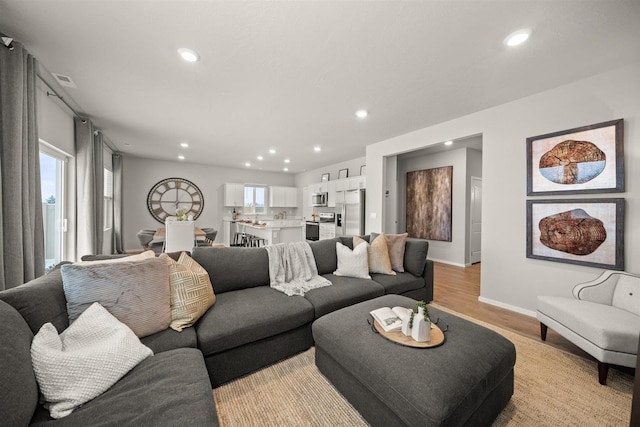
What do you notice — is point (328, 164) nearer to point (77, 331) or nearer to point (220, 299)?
point (220, 299)

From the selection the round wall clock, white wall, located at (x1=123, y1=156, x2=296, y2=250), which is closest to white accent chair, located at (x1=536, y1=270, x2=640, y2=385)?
white wall, located at (x1=123, y1=156, x2=296, y2=250)

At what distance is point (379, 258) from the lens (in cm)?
306

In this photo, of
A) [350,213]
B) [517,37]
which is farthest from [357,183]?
[517,37]

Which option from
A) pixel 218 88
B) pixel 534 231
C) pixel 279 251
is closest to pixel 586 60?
pixel 534 231

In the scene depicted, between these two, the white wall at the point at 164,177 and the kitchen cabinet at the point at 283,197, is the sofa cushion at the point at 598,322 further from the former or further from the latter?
the white wall at the point at 164,177

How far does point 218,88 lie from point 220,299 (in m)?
2.33

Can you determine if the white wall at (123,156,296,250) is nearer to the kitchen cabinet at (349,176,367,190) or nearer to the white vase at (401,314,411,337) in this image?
the kitchen cabinet at (349,176,367,190)

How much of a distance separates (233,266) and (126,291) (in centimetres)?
93

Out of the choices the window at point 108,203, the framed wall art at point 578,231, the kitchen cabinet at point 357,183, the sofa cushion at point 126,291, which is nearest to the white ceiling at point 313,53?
the framed wall art at point 578,231

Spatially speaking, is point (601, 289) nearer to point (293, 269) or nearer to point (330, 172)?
point (293, 269)

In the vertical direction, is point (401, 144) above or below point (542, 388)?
above

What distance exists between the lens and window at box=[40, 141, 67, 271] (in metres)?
3.01

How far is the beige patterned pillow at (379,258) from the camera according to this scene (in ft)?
9.95

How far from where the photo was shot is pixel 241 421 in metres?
1.47
